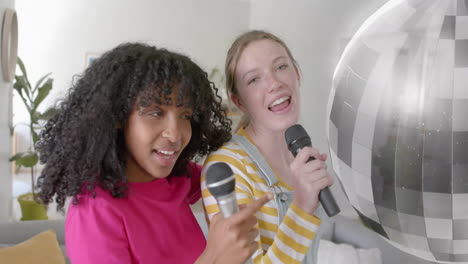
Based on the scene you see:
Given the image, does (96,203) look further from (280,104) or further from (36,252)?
(36,252)

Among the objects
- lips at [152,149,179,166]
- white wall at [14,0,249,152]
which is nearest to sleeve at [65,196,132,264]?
lips at [152,149,179,166]

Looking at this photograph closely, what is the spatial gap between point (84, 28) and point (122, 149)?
18.4 feet

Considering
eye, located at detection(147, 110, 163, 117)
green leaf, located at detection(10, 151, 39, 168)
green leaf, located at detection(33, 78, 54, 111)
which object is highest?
eye, located at detection(147, 110, 163, 117)

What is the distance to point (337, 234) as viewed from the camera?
2580 mm

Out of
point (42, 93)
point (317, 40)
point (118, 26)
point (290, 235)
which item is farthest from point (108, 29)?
point (290, 235)

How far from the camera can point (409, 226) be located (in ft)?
1.73

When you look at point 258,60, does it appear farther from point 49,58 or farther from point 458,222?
point 49,58

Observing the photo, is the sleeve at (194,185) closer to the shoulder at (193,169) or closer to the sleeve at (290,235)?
the shoulder at (193,169)

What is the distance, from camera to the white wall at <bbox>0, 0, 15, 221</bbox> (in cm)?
285

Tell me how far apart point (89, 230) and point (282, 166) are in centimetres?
43

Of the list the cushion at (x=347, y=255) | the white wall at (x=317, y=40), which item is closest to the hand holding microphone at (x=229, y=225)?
the cushion at (x=347, y=255)

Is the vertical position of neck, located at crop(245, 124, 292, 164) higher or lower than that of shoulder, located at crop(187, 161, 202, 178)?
higher

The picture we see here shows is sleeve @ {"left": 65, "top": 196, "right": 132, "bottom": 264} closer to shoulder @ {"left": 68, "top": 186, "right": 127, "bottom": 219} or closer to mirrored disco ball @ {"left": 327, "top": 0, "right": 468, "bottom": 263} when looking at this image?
shoulder @ {"left": 68, "top": 186, "right": 127, "bottom": 219}

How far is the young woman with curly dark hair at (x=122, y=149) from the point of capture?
733mm
